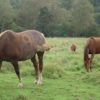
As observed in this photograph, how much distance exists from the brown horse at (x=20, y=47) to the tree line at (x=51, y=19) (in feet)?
147

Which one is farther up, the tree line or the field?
the field

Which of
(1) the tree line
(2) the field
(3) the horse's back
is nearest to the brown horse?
(3) the horse's back

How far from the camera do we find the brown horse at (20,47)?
10.9 metres

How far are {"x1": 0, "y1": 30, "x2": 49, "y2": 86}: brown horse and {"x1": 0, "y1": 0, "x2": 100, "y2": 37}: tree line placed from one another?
Result: 44.8 metres

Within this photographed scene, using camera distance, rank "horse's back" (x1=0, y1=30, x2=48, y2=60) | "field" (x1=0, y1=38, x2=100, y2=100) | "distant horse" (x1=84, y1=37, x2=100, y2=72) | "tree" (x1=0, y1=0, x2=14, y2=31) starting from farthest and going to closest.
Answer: "tree" (x1=0, y1=0, x2=14, y2=31), "distant horse" (x1=84, y1=37, x2=100, y2=72), "horse's back" (x1=0, y1=30, x2=48, y2=60), "field" (x1=0, y1=38, x2=100, y2=100)

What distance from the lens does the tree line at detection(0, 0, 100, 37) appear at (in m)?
61.0

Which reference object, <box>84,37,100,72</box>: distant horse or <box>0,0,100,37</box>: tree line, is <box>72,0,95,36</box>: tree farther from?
<box>84,37,100,72</box>: distant horse

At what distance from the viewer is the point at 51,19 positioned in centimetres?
6334

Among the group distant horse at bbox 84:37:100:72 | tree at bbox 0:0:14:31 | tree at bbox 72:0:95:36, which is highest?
distant horse at bbox 84:37:100:72

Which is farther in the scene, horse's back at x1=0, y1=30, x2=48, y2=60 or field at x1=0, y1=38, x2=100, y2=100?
horse's back at x1=0, y1=30, x2=48, y2=60

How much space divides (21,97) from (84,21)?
59.0 meters

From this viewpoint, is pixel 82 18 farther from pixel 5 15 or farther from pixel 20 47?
pixel 20 47

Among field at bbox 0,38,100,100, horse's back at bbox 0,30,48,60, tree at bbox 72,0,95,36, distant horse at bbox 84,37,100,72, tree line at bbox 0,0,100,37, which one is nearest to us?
field at bbox 0,38,100,100

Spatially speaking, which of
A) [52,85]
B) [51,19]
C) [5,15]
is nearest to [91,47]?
[52,85]
